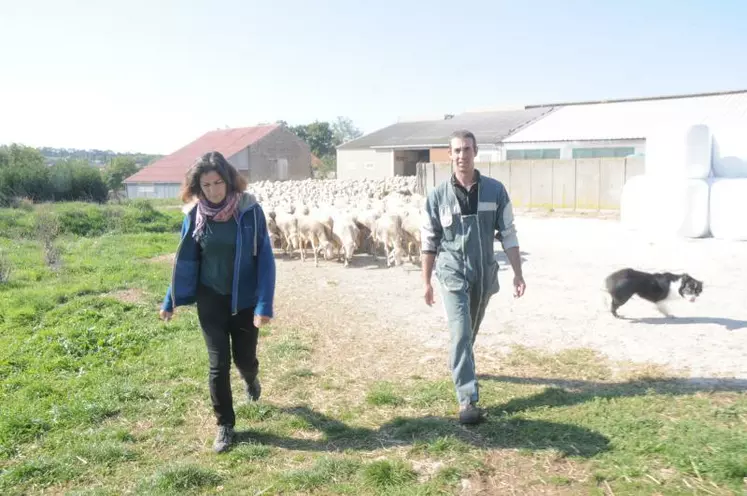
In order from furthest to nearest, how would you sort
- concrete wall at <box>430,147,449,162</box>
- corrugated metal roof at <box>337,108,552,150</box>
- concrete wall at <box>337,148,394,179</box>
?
concrete wall at <box>337,148,394,179</box>
concrete wall at <box>430,147,449,162</box>
corrugated metal roof at <box>337,108,552,150</box>

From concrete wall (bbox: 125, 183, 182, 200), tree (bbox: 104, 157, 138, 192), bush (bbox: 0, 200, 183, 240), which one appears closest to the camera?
bush (bbox: 0, 200, 183, 240)

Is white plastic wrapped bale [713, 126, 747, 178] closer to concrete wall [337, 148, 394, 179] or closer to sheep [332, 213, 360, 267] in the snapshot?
sheep [332, 213, 360, 267]

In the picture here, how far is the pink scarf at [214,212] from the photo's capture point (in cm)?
430

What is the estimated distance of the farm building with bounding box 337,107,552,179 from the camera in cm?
3600

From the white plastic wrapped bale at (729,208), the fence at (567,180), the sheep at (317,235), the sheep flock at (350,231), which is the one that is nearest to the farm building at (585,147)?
the fence at (567,180)

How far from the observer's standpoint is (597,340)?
6.57 m

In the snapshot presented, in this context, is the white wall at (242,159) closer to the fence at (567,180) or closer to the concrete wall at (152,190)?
the concrete wall at (152,190)

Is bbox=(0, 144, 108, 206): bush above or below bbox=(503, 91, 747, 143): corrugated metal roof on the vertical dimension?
below

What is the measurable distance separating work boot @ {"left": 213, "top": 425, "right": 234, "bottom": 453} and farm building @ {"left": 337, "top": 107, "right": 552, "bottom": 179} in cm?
2985

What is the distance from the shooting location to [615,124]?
98.5 feet

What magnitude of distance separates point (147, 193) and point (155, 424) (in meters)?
45.1

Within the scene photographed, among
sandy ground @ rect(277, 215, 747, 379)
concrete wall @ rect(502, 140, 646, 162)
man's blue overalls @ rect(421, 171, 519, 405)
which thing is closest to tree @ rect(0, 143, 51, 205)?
sandy ground @ rect(277, 215, 747, 379)

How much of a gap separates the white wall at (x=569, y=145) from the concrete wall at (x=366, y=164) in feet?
32.5

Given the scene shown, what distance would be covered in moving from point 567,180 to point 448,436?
18.2m
